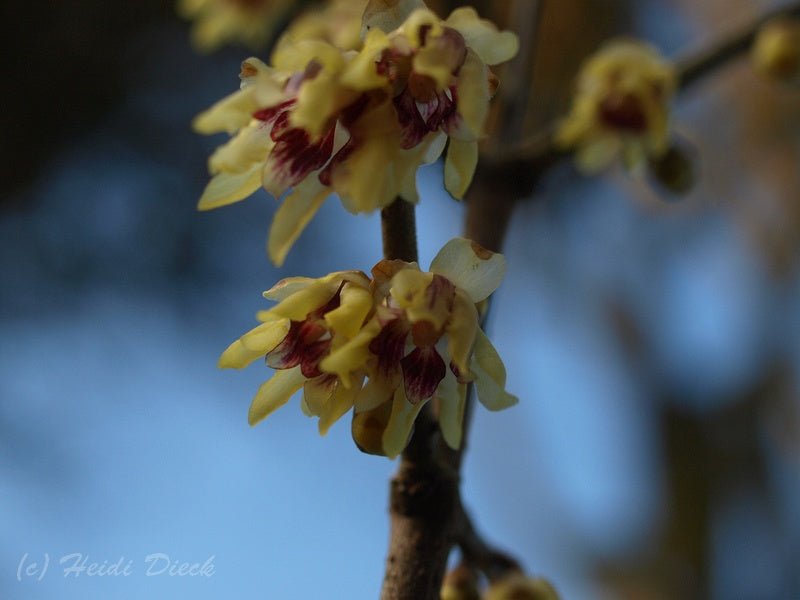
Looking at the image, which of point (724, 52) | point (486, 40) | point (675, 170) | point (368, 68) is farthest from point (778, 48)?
point (368, 68)

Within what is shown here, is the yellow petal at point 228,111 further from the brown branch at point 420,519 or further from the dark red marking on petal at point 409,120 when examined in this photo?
the brown branch at point 420,519

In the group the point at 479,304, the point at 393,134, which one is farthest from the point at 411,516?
the point at 393,134

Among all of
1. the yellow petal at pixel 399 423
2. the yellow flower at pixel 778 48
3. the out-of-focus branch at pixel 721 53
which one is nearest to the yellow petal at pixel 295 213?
the yellow petal at pixel 399 423

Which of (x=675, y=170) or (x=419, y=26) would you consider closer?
(x=419, y=26)

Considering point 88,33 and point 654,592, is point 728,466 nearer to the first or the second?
point 654,592

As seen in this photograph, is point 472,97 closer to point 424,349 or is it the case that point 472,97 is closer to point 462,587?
point 424,349

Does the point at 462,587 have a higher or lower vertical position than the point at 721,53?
lower
